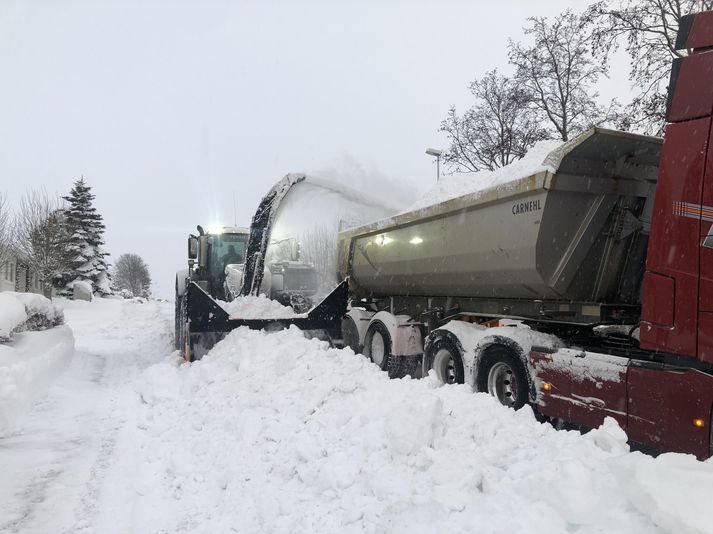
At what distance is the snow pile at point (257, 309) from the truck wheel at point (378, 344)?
1.39 metres

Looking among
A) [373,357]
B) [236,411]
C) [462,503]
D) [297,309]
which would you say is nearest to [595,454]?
[462,503]

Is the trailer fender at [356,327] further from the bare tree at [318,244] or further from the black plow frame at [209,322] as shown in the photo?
the bare tree at [318,244]

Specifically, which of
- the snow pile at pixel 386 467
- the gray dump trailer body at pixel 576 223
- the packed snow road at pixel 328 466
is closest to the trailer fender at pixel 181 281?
the packed snow road at pixel 328 466

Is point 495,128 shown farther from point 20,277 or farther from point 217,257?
point 20,277

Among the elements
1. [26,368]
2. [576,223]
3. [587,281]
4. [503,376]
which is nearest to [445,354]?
[503,376]

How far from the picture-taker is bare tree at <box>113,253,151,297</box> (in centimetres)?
9219

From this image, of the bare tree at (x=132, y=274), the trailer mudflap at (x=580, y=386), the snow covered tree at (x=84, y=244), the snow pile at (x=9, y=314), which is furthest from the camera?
the bare tree at (x=132, y=274)

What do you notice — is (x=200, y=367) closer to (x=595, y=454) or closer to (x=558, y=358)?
(x=558, y=358)

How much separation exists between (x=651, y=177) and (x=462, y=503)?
4234mm

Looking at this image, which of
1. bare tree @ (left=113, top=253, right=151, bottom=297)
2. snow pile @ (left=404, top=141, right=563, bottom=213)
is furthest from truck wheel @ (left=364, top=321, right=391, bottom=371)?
bare tree @ (left=113, top=253, right=151, bottom=297)

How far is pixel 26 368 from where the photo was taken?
21.6 ft

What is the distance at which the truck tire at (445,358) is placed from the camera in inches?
258

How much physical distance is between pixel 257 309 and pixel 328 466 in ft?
17.8

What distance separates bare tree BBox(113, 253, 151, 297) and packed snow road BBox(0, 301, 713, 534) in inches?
3481
